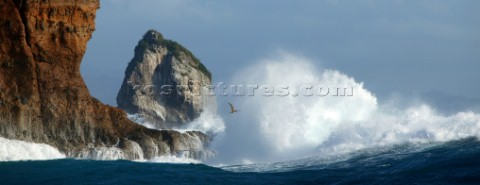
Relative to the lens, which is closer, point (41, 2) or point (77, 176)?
point (77, 176)

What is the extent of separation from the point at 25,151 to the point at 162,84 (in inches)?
Answer: 1343

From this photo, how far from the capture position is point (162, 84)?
2953 inches

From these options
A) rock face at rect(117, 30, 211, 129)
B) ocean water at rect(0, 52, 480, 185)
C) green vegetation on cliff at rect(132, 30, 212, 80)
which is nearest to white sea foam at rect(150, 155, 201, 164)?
ocean water at rect(0, 52, 480, 185)

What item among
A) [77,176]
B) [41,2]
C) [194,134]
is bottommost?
[77,176]

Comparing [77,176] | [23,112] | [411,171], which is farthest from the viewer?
[23,112]

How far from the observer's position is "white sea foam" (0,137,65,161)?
4053 cm

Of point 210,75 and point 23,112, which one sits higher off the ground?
point 210,75

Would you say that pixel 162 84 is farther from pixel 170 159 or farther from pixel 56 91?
pixel 56 91

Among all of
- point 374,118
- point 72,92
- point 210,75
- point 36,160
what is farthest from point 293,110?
point 210,75

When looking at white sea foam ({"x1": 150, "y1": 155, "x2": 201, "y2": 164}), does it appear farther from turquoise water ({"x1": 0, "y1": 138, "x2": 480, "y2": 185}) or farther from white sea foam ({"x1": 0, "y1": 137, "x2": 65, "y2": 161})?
white sea foam ({"x1": 0, "y1": 137, "x2": 65, "y2": 161})

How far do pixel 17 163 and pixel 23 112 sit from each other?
392cm

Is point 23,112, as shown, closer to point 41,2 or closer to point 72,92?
point 72,92

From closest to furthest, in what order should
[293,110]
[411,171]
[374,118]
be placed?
1. [411,171]
2. [374,118]
3. [293,110]

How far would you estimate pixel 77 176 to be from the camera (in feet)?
115
